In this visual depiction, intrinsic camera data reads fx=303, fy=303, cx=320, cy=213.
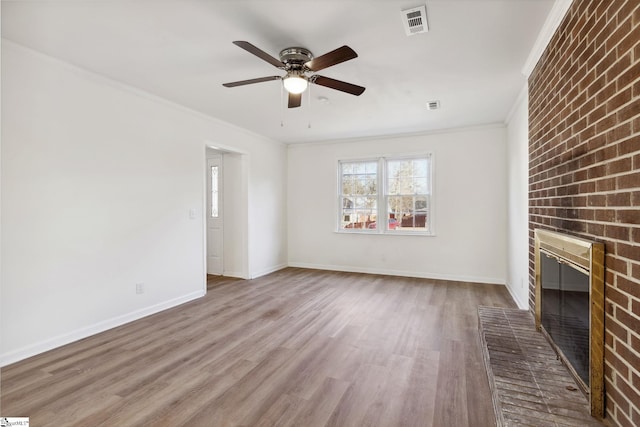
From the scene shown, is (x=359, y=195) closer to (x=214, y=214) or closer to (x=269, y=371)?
(x=214, y=214)

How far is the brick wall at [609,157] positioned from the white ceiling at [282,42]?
602 millimetres

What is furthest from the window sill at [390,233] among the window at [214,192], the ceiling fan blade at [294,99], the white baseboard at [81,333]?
the ceiling fan blade at [294,99]

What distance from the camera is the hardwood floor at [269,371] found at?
6.17ft

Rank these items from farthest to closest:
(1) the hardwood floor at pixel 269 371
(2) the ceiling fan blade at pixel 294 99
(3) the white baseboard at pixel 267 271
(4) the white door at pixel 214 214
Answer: (4) the white door at pixel 214 214, (3) the white baseboard at pixel 267 271, (2) the ceiling fan blade at pixel 294 99, (1) the hardwood floor at pixel 269 371

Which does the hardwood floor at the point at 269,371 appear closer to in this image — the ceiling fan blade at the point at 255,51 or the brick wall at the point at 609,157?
the brick wall at the point at 609,157

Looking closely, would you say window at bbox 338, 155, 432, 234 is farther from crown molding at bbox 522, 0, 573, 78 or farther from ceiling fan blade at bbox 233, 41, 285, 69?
ceiling fan blade at bbox 233, 41, 285, 69

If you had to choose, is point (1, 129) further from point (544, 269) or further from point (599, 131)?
point (544, 269)

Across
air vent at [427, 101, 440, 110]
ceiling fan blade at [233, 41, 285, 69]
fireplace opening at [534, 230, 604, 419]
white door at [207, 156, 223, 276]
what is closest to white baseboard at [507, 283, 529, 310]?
fireplace opening at [534, 230, 604, 419]

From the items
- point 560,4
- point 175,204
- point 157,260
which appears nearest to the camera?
point 560,4

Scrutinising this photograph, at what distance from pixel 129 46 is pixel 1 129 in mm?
1195

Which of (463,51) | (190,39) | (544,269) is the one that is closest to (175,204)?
(190,39)

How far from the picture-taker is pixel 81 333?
2.94 meters

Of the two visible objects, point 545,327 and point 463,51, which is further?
point 463,51

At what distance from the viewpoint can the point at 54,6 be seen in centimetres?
205
